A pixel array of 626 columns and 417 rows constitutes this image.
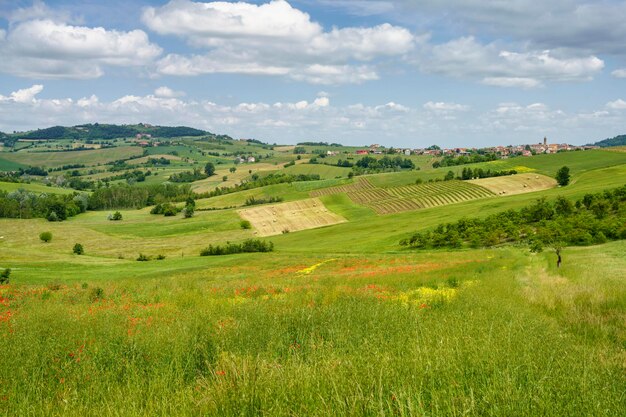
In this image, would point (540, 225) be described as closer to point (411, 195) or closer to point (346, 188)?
point (411, 195)

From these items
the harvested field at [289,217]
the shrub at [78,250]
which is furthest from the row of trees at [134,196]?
the shrub at [78,250]

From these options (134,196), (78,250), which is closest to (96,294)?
(78,250)

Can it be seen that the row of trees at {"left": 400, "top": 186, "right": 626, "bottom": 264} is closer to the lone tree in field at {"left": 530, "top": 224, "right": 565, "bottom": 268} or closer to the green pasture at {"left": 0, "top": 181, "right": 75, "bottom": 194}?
the lone tree in field at {"left": 530, "top": 224, "right": 565, "bottom": 268}

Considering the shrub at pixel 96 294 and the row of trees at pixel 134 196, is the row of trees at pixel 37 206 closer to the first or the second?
the row of trees at pixel 134 196

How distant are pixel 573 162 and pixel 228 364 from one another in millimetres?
143572

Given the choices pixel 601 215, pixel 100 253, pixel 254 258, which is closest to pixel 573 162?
pixel 601 215

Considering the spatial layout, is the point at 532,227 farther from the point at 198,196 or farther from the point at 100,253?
the point at 198,196

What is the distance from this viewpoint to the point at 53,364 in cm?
894

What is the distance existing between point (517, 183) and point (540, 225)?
2376 inches

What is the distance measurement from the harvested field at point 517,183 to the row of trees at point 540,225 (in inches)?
1501

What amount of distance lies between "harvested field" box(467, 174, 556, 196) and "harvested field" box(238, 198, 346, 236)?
3613 cm

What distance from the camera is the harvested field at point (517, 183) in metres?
109

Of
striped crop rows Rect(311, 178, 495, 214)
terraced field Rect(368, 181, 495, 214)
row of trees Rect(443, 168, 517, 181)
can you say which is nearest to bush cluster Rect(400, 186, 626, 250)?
terraced field Rect(368, 181, 495, 214)

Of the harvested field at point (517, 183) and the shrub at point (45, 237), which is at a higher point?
the harvested field at point (517, 183)
